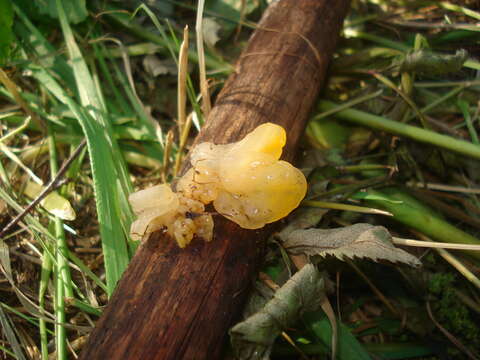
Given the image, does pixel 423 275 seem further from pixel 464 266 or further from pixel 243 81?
pixel 243 81

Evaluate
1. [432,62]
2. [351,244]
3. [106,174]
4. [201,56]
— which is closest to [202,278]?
[351,244]

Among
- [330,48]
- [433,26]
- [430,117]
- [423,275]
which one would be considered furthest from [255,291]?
[433,26]

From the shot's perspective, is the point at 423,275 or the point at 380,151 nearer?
the point at 423,275

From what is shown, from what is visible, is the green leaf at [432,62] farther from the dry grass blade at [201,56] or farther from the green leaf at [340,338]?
the green leaf at [340,338]

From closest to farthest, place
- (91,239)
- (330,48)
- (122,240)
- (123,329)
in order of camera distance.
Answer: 1. (123,329)
2. (122,240)
3. (91,239)
4. (330,48)

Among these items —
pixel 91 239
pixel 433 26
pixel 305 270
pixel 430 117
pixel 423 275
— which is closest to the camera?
pixel 305 270

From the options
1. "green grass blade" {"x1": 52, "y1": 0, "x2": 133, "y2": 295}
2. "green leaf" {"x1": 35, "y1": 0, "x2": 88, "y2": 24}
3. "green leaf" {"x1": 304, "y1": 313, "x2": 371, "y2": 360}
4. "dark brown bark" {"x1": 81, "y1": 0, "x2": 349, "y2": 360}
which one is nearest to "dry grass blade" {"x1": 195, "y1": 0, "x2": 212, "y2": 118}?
"dark brown bark" {"x1": 81, "y1": 0, "x2": 349, "y2": 360}

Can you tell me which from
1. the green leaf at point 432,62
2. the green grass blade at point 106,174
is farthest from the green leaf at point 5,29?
the green leaf at point 432,62
